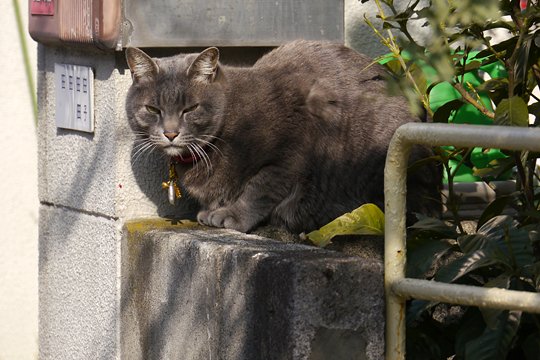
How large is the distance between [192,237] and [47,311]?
3.99 feet

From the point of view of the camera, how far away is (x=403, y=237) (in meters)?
2.20

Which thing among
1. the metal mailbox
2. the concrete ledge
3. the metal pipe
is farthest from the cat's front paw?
the metal pipe

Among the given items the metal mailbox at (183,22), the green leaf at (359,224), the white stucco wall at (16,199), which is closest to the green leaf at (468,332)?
the green leaf at (359,224)

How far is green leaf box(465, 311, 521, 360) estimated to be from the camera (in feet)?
7.11

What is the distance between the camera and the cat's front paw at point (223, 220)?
3.13 metres

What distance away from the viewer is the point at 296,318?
2.19 m

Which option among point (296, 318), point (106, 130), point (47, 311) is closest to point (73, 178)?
point (106, 130)

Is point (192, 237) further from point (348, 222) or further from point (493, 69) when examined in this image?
point (493, 69)

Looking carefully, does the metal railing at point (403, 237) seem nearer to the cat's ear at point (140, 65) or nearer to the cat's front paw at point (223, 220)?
the cat's front paw at point (223, 220)

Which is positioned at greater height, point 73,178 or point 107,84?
point 107,84

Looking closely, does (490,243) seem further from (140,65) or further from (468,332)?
(140,65)

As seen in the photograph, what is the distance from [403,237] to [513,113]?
18.5 inches

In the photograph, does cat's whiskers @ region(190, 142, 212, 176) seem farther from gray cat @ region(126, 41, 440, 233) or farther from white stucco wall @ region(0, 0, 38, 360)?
white stucco wall @ region(0, 0, 38, 360)

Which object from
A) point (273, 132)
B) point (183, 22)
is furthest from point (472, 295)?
point (183, 22)
